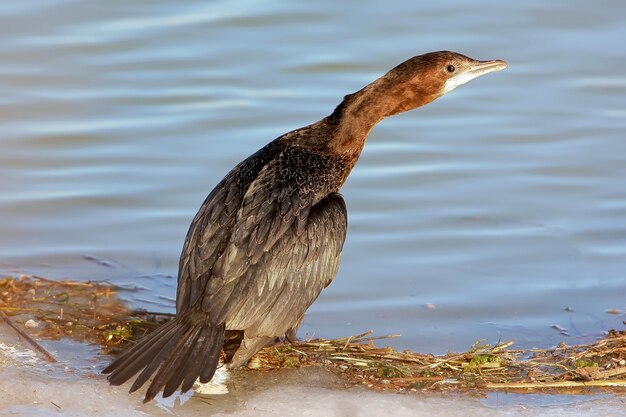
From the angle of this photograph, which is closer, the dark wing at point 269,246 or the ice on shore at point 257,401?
the ice on shore at point 257,401

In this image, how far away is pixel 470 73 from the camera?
7762 mm

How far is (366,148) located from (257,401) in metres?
5.21

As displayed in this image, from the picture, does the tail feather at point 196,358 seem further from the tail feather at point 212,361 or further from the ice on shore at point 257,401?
the ice on shore at point 257,401

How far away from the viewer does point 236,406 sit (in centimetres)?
596

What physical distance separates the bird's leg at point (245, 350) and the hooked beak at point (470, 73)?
2.32 meters

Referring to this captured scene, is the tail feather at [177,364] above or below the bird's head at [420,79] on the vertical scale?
below

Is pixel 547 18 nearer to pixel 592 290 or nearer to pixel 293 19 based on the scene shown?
pixel 293 19

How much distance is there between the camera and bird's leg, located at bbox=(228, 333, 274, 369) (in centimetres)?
623

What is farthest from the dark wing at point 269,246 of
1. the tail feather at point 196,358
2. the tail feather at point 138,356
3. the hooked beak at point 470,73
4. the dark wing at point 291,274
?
the hooked beak at point 470,73

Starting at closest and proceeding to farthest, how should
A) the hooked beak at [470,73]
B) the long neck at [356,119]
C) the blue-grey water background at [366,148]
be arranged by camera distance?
the long neck at [356,119], the hooked beak at [470,73], the blue-grey water background at [366,148]

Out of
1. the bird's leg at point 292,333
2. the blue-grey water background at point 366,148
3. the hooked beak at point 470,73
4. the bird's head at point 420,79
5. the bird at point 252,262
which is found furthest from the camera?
the blue-grey water background at point 366,148

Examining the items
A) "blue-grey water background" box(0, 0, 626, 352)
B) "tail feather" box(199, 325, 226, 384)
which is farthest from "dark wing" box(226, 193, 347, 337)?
"blue-grey water background" box(0, 0, 626, 352)

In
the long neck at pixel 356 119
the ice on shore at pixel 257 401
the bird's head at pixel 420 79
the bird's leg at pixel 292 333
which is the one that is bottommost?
the ice on shore at pixel 257 401

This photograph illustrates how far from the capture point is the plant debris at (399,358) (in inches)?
248
